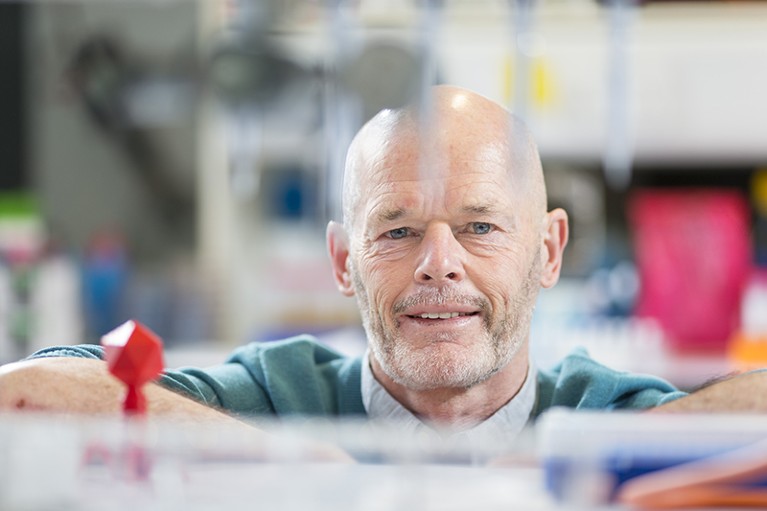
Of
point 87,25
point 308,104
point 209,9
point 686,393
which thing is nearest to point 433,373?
point 686,393

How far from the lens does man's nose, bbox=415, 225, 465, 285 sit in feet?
3.99

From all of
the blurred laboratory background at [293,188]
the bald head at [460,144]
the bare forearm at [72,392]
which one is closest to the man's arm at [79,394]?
the bare forearm at [72,392]

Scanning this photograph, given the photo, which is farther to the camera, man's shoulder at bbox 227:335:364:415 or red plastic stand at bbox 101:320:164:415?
man's shoulder at bbox 227:335:364:415

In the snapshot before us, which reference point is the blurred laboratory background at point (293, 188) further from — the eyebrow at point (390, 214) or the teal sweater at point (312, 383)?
the eyebrow at point (390, 214)

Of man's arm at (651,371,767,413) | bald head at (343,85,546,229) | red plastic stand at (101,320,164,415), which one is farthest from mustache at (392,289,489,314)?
red plastic stand at (101,320,164,415)

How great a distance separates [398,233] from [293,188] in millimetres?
1913

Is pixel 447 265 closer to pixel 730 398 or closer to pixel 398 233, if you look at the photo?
pixel 398 233

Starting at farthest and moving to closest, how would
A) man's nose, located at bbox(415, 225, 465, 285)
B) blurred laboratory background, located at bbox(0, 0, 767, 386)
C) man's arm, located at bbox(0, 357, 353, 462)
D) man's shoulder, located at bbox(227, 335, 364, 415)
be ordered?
blurred laboratory background, located at bbox(0, 0, 767, 386) < man's shoulder, located at bbox(227, 335, 364, 415) < man's nose, located at bbox(415, 225, 465, 285) < man's arm, located at bbox(0, 357, 353, 462)

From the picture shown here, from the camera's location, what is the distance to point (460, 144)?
4.16 ft

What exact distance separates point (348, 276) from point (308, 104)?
1.94ft

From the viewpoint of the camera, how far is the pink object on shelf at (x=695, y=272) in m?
2.78

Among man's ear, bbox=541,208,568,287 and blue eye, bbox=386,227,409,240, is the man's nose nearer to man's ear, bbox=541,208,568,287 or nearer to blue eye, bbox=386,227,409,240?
blue eye, bbox=386,227,409,240

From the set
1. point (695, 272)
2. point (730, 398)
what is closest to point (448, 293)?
point (730, 398)

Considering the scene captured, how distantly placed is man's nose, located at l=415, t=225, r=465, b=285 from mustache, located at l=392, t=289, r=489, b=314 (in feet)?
0.04
